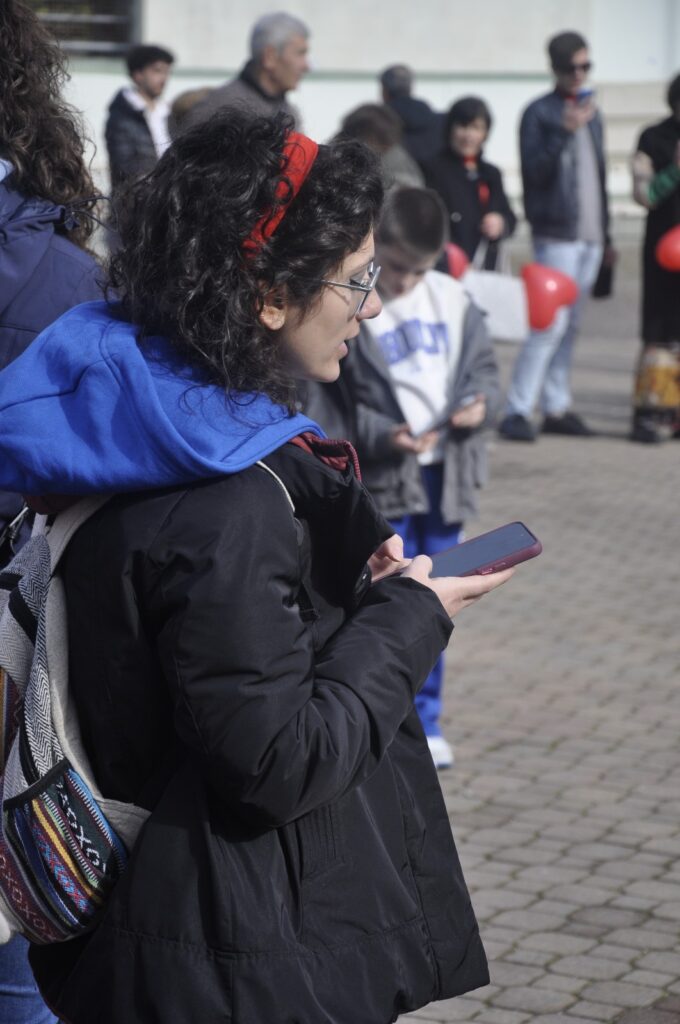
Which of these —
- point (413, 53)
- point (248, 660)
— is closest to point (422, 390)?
point (248, 660)

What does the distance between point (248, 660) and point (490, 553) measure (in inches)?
20.7

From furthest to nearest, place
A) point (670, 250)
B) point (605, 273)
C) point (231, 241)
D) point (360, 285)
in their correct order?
point (605, 273) < point (670, 250) < point (360, 285) < point (231, 241)

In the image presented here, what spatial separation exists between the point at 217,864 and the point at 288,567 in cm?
35

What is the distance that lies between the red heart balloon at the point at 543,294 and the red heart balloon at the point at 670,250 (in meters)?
0.65

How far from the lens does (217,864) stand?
74.8 inches

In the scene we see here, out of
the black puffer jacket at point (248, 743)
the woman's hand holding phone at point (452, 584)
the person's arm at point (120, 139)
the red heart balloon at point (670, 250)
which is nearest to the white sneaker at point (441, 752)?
the woman's hand holding phone at point (452, 584)

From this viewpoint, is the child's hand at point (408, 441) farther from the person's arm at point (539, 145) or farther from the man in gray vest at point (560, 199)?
the person's arm at point (539, 145)

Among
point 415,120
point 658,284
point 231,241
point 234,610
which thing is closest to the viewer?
point 234,610

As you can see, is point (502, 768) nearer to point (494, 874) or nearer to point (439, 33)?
point (494, 874)

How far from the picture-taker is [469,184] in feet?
33.8

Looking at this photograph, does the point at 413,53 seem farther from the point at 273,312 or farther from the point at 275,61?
the point at 273,312

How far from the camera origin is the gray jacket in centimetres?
490

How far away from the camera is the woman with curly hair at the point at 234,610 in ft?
6.10

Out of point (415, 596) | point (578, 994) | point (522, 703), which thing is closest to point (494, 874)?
point (578, 994)
